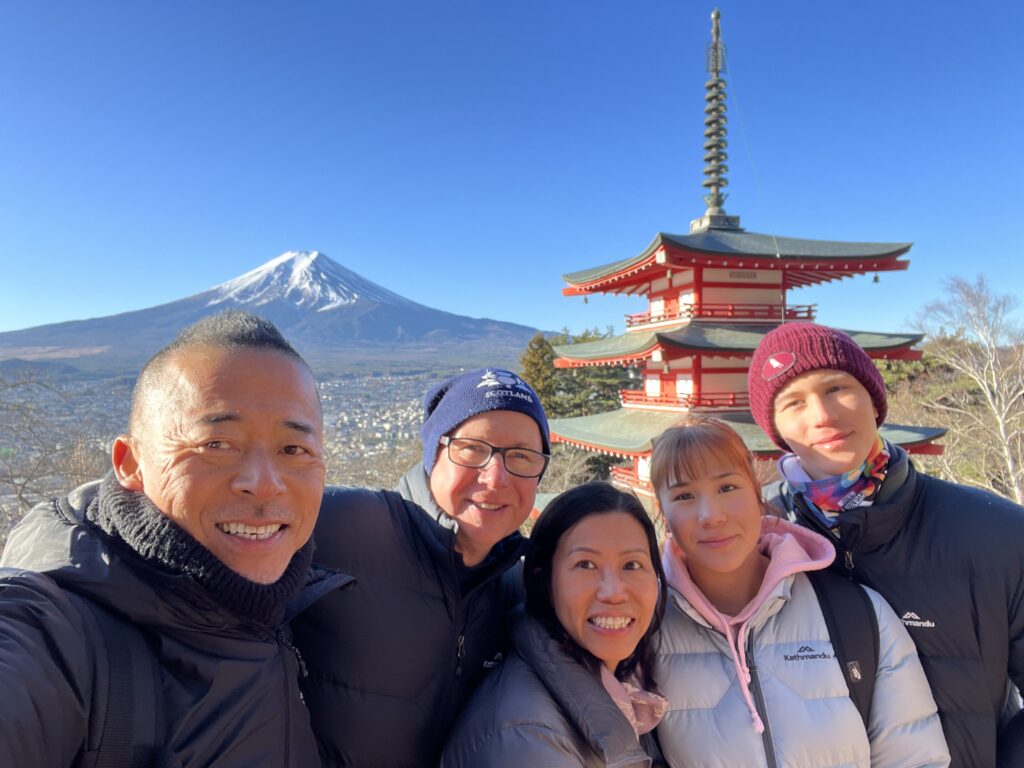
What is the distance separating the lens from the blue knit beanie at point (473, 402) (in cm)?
186

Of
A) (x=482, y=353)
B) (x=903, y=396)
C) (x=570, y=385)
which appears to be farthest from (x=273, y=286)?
(x=903, y=396)

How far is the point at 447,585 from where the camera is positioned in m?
1.76

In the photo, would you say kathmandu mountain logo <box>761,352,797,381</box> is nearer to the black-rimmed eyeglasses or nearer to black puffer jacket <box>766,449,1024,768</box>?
black puffer jacket <box>766,449,1024,768</box>

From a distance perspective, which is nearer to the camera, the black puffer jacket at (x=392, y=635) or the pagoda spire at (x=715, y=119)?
the black puffer jacket at (x=392, y=635)

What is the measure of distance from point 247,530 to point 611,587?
1.05 m

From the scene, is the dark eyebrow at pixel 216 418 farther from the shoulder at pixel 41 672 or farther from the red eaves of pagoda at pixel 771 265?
the red eaves of pagoda at pixel 771 265

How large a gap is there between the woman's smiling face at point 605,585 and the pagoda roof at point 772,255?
9196 millimetres

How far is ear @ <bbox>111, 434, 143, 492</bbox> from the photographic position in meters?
1.27

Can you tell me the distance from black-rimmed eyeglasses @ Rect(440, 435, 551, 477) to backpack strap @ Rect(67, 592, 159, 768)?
1.00 m

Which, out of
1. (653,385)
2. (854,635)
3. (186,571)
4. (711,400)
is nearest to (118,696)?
(186,571)

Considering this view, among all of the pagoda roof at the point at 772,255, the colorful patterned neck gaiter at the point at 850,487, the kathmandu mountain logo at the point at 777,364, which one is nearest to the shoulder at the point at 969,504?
the colorful patterned neck gaiter at the point at 850,487

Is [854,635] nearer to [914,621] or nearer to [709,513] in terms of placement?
[914,621]

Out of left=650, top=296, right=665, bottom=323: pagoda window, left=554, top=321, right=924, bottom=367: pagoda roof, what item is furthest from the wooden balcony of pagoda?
left=650, top=296, right=665, bottom=323: pagoda window

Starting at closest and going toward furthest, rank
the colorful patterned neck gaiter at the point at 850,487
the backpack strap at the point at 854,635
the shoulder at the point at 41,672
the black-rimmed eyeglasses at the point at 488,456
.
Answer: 1. the shoulder at the point at 41,672
2. the backpack strap at the point at 854,635
3. the black-rimmed eyeglasses at the point at 488,456
4. the colorful patterned neck gaiter at the point at 850,487
